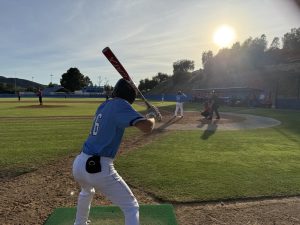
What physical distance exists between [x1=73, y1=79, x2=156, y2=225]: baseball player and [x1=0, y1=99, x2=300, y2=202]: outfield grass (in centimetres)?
253

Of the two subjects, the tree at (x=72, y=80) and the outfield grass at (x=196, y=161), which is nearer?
the outfield grass at (x=196, y=161)

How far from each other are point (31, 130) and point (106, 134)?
12910mm

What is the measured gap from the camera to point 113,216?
A: 5.16m

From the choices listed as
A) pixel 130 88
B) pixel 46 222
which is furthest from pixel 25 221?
pixel 130 88

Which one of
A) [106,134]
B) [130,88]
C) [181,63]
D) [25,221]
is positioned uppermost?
[181,63]

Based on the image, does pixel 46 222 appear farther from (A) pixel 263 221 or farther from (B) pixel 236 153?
(B) pixel 236 153

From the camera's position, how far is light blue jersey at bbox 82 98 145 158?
11.8ft

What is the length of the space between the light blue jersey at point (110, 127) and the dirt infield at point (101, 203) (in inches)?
83.4

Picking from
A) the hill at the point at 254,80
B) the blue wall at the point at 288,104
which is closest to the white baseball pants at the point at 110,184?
the blue wall at the point at 288,104

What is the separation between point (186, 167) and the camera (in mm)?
8305

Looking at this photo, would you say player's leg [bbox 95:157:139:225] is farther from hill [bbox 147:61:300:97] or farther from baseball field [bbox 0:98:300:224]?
hill [bbox 147:61:300:97]

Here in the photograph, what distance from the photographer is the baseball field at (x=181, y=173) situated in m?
5.66

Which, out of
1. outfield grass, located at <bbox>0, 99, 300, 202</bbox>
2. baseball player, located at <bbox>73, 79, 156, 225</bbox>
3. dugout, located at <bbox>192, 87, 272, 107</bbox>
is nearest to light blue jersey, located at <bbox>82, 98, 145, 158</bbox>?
baseball player, located at <bbox>73, 79, 156, 225</bbox>

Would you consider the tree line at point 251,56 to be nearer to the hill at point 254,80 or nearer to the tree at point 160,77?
the hill at point 254,80
